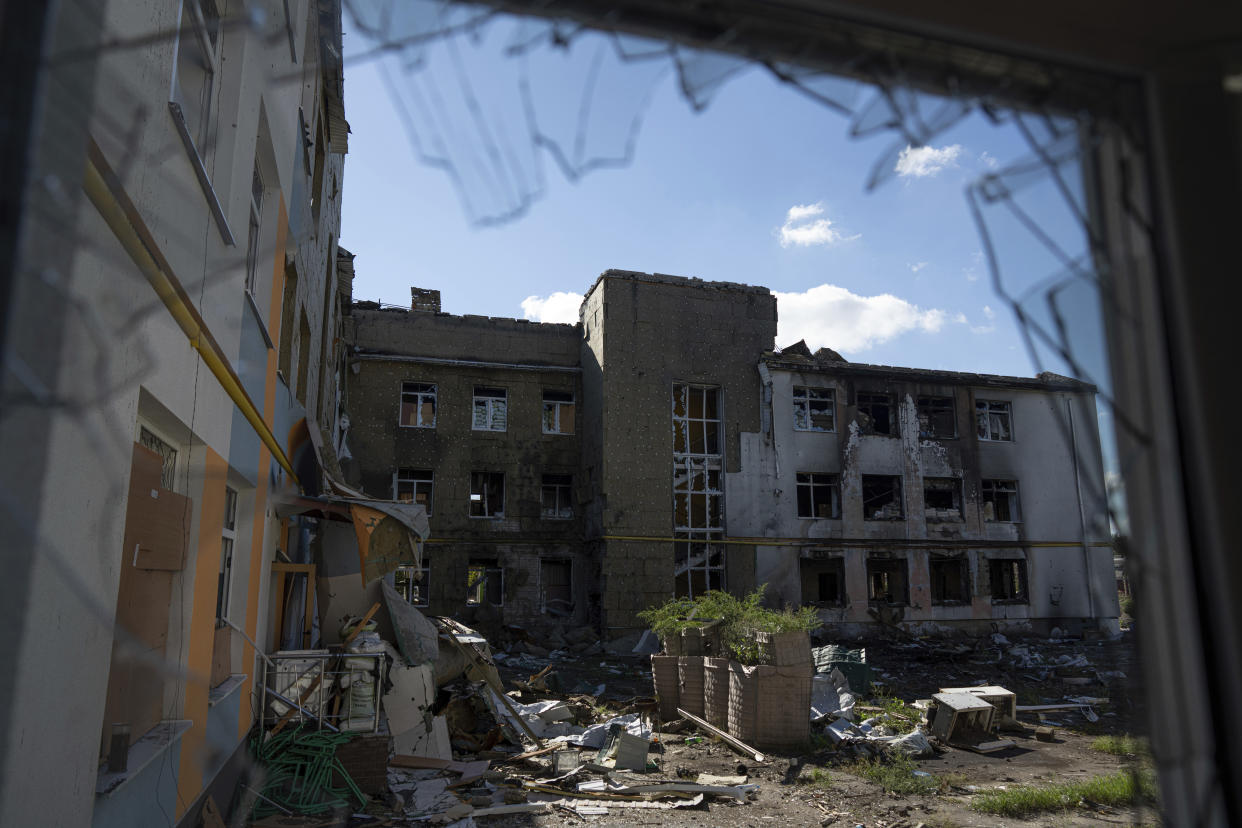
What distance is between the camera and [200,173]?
4.57m

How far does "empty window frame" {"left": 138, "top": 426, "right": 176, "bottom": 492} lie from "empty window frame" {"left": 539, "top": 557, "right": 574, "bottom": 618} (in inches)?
758

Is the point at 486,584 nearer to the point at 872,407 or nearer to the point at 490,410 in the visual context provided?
the point at 490,410

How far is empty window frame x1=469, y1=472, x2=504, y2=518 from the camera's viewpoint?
78.8 ft

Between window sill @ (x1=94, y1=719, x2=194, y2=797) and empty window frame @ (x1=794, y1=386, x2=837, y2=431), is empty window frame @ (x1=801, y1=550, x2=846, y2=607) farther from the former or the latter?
window sill @ (x1=94, y1=719, x2=194, y2=797)

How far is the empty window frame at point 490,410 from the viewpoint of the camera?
80.6 feet

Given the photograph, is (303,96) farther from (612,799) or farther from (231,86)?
(612,799)

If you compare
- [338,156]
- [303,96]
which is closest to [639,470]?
[338,156]

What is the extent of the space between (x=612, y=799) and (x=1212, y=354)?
753 centimetres

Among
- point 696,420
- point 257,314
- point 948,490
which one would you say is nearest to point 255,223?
point 257,314

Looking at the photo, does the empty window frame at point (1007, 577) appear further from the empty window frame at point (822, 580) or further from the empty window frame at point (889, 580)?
the empty window frame at point (822, 580)

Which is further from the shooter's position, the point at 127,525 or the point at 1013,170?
the point at 127,525

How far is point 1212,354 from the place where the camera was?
1.40 m

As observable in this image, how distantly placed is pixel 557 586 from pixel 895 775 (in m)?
16.7

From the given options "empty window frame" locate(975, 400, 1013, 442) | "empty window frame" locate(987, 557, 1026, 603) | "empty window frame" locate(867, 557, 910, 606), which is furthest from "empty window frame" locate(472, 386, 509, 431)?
"empty window frame" locate(987, 557, 1026, 603)
